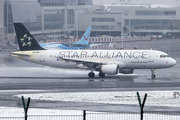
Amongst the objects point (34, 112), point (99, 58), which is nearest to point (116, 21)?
point (99, 58)

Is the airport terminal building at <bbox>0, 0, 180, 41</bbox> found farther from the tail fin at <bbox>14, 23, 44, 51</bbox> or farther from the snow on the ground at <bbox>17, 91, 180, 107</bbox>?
the snow on the ground at <bbox>17, 91, 180, 107</bbox>

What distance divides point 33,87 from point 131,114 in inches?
573

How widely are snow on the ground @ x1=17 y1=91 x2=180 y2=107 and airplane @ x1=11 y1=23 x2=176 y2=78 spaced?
1183 cm

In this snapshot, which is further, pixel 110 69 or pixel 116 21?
pixel 116 21

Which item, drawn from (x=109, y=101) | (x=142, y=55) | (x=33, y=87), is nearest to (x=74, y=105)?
(x=109, y=101)

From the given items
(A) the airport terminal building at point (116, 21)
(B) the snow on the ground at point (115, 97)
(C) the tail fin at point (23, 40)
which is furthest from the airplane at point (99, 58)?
(A) the airport terminal building at point (116, 21)

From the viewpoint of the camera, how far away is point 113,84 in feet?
117

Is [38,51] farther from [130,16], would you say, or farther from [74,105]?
[130,16]

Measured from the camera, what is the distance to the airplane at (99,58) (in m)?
42.1

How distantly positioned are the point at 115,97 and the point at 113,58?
50.6ft

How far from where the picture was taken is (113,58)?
4294cm

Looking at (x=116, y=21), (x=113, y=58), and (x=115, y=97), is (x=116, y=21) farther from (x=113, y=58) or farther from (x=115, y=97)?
(x=115, y=97)

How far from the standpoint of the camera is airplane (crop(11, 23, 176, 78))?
1658 inches

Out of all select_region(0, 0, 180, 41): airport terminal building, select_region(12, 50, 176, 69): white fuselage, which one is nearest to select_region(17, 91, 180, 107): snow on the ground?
select_region(12, 50, 176, 69): white fuselage
